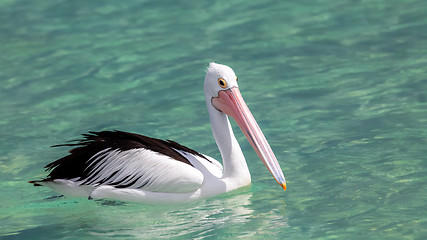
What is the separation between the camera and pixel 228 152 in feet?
19.0

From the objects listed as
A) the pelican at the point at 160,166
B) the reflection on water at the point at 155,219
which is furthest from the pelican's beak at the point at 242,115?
the reflection on water at the point at 155,219

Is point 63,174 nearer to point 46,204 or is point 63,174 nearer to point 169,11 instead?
point 46,204

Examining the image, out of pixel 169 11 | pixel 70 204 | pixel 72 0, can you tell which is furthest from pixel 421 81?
pixel 72 0

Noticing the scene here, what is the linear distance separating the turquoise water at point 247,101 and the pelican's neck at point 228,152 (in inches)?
6.1

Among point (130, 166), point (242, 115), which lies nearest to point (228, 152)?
point (242, 115)

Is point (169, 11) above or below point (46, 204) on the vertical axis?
above

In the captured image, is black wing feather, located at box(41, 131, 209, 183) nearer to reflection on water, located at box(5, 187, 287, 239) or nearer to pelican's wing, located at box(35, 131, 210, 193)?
pelican's wing, located at box(35, 131, 210, 193)

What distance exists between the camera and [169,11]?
11805 millimetres

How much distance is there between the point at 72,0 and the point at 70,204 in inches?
293

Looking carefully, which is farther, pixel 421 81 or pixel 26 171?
pixel 421 81

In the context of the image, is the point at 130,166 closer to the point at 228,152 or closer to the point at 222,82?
the point at 228,152

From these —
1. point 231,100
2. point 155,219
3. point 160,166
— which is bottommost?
point 155,219

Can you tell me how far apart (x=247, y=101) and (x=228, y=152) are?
234cm

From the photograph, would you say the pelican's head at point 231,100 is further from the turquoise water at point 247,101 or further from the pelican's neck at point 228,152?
the turquoise water at point 247,101
